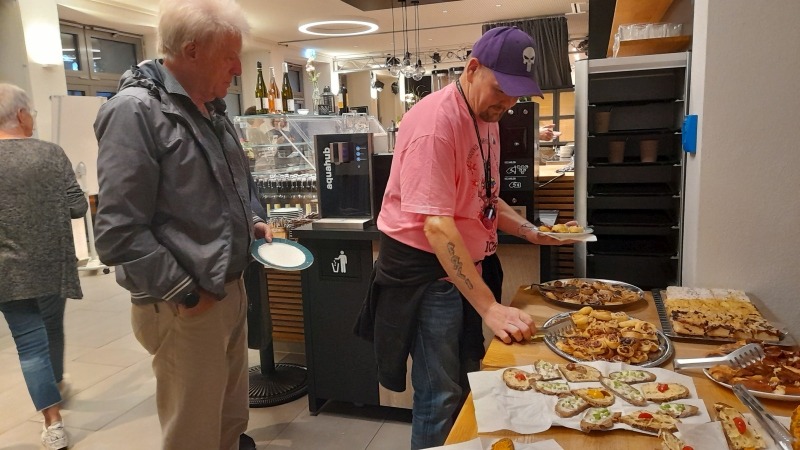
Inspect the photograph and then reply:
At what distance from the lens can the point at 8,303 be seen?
8.82 feet

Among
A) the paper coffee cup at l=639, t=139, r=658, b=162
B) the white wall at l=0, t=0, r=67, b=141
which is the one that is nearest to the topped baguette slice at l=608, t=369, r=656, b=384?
the paper coffee cup at l=639, t=139, r=658, b=162

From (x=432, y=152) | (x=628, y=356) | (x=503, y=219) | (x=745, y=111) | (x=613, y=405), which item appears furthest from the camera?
(x=503, y=219)

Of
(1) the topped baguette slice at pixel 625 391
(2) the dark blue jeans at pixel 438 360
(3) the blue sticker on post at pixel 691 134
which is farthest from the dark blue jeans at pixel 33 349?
(3) the blue sticker on post at pixel 691 134

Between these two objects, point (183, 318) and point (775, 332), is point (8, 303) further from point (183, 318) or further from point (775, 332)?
point (775, 332)

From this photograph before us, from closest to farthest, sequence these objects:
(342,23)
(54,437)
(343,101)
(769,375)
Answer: (769,375) < (54,437) < (343,101) < (342,23)

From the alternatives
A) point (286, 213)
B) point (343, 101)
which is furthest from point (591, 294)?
point (343, 101)

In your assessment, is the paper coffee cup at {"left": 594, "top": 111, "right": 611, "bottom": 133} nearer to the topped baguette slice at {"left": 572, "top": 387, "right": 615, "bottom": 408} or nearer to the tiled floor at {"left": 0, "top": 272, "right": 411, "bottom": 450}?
the topped baguette slice at {"left": 572, "top": 387, "right": 615, "bottom": 408}

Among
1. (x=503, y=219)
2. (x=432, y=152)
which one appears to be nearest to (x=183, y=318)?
(x=432, y=152)

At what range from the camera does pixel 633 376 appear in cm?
125

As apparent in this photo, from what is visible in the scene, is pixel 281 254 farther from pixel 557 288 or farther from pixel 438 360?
pixel 557 288

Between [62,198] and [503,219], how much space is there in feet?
7.13

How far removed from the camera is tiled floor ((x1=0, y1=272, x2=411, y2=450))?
273 cm

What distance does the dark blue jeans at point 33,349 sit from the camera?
268cm

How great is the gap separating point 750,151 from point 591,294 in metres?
0.66
